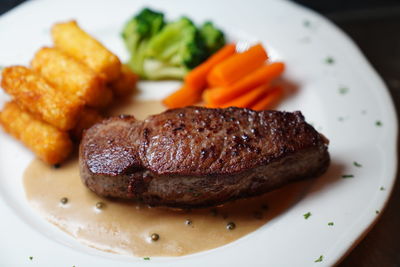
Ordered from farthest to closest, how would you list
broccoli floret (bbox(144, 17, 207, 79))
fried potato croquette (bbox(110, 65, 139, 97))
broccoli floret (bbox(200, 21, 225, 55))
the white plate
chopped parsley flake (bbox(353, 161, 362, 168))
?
broccoli floret (bbox(200, 21, 225, 55)), broccoli floret (bbox(144, 17, 207, 79)), fried potato croquette (bbox(110, 65, 139, 97)), chopped parsley flake (bbox(353, 161, 362, 168)), the white plate

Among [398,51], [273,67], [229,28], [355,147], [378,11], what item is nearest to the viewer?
[355,147]

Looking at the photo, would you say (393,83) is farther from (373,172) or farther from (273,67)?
(373,172)

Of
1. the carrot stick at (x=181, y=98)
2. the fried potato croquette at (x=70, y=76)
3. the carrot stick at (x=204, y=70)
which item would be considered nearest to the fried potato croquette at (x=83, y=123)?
the fried potato croquette at (x=70, y=76)

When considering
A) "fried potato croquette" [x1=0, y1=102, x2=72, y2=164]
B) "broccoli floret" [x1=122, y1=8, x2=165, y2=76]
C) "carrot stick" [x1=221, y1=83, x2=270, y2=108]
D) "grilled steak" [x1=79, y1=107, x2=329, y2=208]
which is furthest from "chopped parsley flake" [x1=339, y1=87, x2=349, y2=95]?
"fried potato croquette" [x1=0, y1=102, x2=72, y2=164]

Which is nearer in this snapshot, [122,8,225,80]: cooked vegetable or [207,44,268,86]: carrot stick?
[207,44,268,86]: carrot stick

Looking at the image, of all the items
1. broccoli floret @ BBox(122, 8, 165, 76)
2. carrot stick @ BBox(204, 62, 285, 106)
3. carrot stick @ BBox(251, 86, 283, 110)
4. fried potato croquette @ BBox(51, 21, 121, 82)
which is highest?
fried potato croquette @ BBox(51, 21, 121, 82)

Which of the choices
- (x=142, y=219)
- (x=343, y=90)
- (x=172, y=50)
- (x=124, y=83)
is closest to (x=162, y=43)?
(x=172, y=50)

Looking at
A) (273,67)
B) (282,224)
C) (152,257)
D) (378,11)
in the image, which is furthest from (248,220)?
(378,11)

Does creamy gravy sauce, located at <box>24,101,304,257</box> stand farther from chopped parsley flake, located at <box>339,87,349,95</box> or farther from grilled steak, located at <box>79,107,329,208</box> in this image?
chopped parsley flake, located at <box>339,87,349,95</box>
